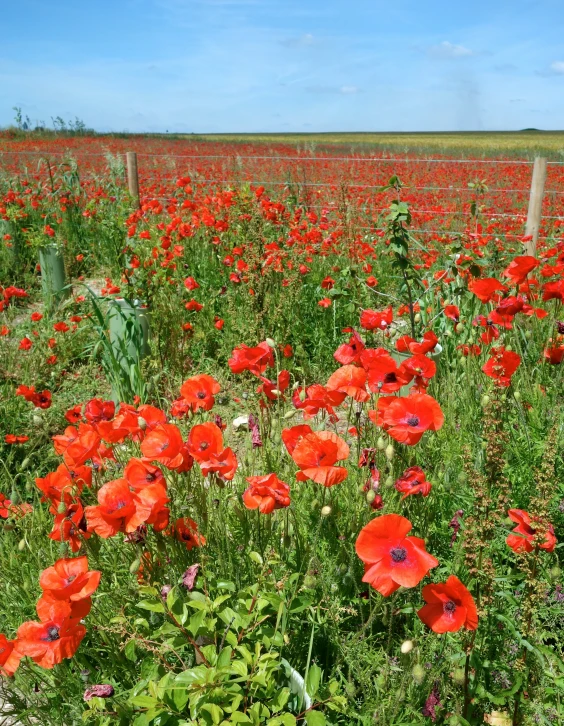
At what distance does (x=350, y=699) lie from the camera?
1591mm

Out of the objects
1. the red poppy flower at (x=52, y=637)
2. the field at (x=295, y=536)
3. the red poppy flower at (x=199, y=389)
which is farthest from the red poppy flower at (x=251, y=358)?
the red poppy flower at (x=52, y=637)

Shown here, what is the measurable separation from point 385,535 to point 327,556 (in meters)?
0.83

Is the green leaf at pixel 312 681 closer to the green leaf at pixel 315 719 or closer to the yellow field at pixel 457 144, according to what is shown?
the green leaf at pixel 315 719

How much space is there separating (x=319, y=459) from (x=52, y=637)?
0.71 metres

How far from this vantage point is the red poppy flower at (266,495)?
4.98 feet

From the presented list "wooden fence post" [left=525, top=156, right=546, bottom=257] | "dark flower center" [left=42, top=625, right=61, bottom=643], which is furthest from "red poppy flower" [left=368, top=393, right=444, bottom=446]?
"wooden fence post" [left=525, top=156, right=546, bottom=257]

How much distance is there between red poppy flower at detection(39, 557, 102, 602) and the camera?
4.38 feet

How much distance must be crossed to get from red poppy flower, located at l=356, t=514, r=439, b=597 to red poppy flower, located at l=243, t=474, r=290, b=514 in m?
0.27

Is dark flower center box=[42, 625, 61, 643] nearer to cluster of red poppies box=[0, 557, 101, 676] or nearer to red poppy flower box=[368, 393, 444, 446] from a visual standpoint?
cluster of red poppies box=[0, 557, 101, 676]

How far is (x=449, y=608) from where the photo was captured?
1.34m

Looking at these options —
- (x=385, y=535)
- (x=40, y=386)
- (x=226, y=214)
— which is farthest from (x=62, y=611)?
(x=226, y=214)

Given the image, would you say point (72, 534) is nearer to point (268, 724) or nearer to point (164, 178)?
point (268, 724)

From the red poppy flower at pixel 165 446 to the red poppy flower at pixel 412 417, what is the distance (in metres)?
0.53

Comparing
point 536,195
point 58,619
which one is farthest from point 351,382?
point 536,195
